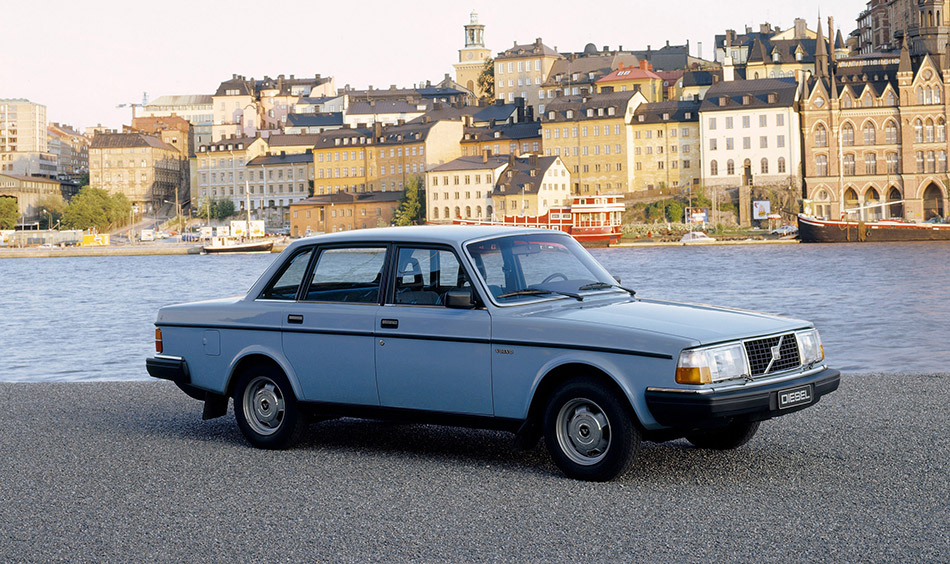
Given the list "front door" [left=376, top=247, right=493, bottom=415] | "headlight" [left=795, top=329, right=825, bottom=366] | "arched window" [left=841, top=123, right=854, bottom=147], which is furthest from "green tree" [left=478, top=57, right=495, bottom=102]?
"headlight" [left=795, top=329, right=825, bottom=366]

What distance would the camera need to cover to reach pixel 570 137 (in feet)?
465

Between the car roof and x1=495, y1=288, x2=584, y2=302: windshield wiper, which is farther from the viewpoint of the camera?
the car roof

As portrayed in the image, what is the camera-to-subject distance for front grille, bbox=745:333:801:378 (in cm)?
739

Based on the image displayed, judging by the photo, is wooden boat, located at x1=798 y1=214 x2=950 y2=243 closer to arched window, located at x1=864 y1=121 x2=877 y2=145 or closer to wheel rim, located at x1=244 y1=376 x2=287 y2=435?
arched window, located at x1=864 y1=121 x2=877 y2=145

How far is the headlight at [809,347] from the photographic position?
25.3 feet

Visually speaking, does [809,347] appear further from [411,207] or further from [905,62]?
[411,207]

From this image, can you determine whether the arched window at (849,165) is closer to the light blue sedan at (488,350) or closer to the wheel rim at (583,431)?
the light blue sedan at (488,350)

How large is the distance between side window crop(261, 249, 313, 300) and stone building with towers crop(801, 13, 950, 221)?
389 feet

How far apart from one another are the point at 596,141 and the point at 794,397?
135m

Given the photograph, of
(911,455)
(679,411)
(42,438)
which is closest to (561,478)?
(679,411)

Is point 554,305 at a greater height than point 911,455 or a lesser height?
greater

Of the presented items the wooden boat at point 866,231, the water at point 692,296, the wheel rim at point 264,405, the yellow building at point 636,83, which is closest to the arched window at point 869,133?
the wooden boat at point 866,231

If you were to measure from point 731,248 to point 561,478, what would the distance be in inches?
4221

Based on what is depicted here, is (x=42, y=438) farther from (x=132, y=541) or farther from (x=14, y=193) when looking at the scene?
(x=14, y=193)
